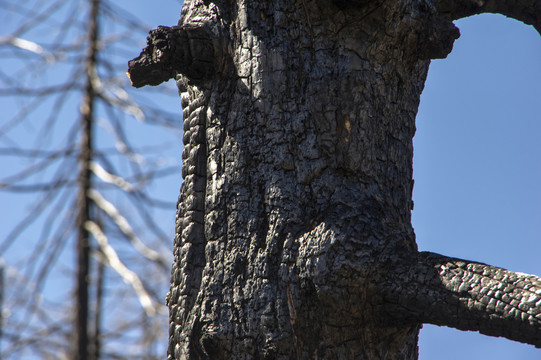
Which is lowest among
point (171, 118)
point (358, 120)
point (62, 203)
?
point (358, 120)

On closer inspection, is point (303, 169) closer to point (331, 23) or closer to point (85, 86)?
point (331, 23)

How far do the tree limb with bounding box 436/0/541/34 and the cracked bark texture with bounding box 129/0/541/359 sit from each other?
31cm

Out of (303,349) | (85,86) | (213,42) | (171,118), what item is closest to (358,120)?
(213,42)

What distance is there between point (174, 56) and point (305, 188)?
19.4 inches

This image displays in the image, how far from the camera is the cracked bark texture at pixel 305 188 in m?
1.44

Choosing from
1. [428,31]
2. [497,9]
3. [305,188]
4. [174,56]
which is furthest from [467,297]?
[497,9]

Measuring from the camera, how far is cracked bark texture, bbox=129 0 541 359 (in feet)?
4.74

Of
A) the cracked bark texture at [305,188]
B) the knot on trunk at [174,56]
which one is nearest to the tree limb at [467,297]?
the cracked bark texture at [305,188]

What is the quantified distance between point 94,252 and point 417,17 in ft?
18.6

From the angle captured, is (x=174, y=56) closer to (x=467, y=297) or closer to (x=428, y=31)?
(x=428, y=31)

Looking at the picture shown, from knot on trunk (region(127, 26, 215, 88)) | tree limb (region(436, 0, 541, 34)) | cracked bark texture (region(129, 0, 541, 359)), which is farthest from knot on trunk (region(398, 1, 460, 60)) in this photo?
knot on trunk (region(127, 26, 215, 88))

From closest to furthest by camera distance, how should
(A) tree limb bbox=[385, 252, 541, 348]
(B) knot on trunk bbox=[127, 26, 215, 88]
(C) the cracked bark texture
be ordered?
(A) tree limb bbox=[385, 252, 541, 348] < (C) the cracked bark texture < (B) knot on trunk bbox=[127, 26, 215, 88]

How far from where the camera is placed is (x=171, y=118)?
669 cm

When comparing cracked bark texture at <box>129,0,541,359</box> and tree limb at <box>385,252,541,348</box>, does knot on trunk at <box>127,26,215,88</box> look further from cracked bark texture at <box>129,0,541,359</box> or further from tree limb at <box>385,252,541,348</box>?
tree limb at <box>385,252,541,348</box>
